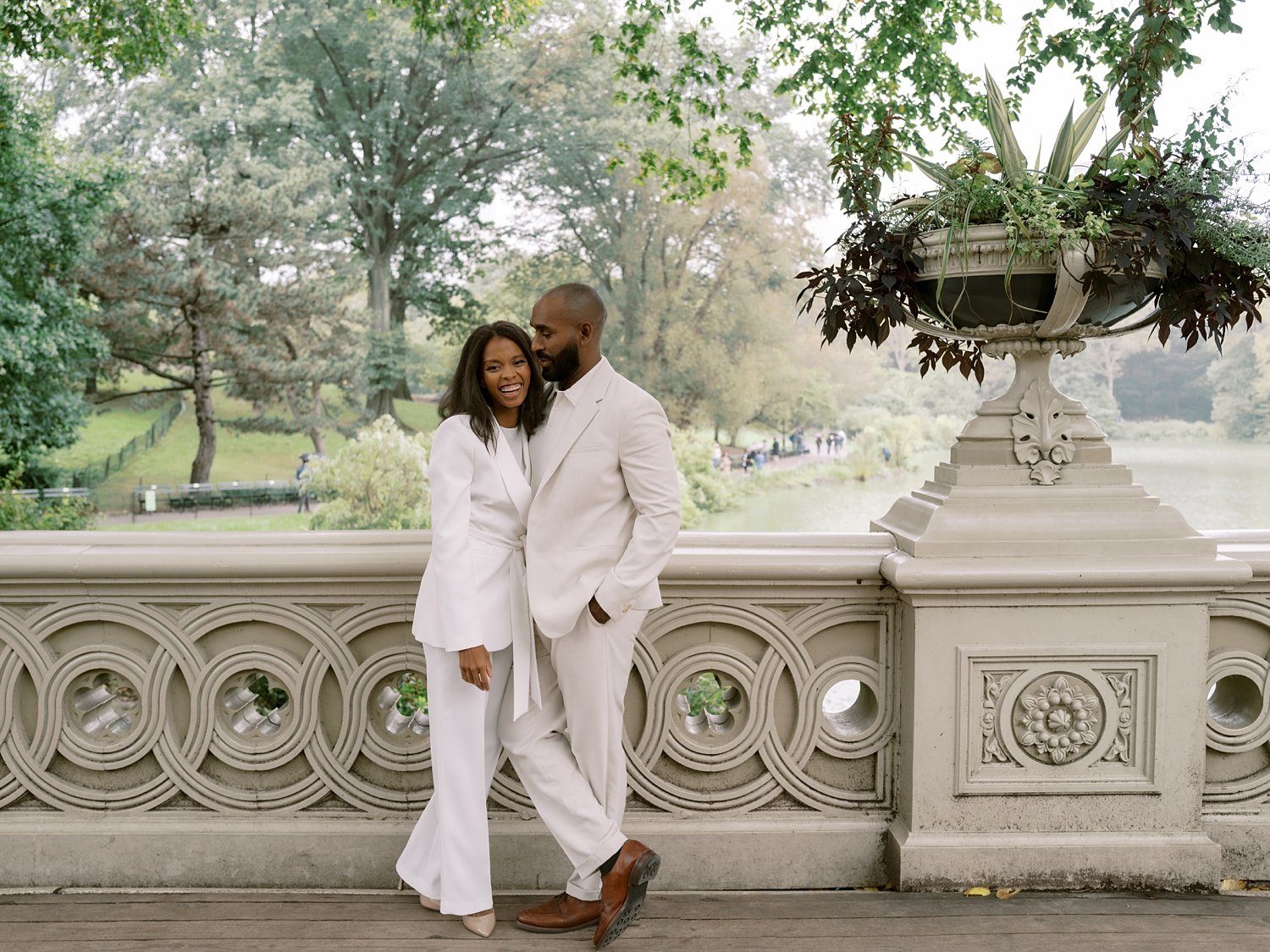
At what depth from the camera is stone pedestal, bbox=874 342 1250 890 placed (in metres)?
2.81

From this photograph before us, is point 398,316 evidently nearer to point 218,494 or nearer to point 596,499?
point 218,494

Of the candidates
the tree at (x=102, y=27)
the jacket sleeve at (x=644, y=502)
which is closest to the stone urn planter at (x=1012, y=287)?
the jacket sleeve at (x=644, y=502)

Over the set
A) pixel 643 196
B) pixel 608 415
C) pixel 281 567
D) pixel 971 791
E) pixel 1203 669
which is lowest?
pixel 971 791

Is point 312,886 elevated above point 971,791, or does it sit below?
below

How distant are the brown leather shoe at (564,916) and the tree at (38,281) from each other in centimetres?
1336

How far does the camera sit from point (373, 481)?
50.4ft

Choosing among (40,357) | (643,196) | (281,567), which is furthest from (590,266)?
(281,567)

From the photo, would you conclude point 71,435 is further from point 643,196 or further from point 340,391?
point 643,196

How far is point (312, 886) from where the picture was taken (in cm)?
288

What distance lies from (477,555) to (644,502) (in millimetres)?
426

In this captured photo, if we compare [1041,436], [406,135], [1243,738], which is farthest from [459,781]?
[406,135]

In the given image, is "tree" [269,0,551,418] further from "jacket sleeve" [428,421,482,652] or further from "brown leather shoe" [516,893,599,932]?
"brown leather shoe" [516,893,599,932]

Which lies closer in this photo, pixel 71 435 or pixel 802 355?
pixel 71 435

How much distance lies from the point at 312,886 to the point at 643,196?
14929 millimetres
